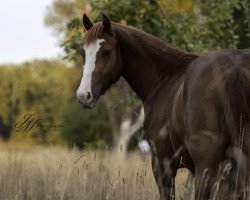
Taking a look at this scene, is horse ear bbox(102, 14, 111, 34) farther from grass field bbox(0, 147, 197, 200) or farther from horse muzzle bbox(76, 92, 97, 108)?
grass field bbox(0, 147, 197, 200)

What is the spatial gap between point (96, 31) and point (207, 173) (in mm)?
1791

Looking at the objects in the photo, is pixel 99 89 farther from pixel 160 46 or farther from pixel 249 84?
pixel 249 84

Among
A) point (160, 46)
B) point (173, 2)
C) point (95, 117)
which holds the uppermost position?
point (173, 2)

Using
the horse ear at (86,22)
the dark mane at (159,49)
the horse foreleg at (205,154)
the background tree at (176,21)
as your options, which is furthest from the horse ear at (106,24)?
the background tree at (176,21)

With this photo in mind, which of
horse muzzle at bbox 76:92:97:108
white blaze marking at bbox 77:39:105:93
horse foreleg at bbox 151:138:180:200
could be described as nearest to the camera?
horse muzzle at bbox 76:92:97:108

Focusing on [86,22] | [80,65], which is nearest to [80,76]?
[80,65]

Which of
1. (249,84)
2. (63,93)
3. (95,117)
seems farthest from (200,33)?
(63,93)

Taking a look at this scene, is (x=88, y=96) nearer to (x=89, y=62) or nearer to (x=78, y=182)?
(x=89, y=62)

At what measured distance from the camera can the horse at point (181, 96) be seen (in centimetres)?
513

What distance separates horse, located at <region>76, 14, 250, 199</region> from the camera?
5129mm

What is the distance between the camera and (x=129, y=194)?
7.42m

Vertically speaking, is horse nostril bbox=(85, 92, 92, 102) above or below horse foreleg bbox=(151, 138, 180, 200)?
above

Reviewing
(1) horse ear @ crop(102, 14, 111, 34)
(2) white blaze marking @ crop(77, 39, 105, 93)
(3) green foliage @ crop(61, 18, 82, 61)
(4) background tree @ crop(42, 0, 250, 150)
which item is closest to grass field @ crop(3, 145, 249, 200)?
(2) white blaze marking @ crop(77, 39, 105, 93)

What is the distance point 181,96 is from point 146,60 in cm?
132
